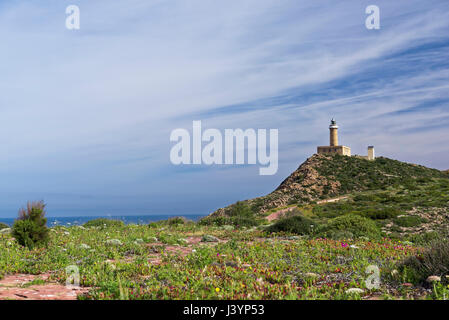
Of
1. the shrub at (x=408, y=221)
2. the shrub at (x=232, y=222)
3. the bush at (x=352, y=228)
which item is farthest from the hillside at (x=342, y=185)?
the bush at (x=352, y=228)

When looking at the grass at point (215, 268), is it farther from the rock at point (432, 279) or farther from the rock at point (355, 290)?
the rock at point (432, 279)

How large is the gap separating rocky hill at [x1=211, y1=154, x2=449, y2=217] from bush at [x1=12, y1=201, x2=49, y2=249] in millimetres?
43088

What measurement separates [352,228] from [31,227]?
37.8 ft

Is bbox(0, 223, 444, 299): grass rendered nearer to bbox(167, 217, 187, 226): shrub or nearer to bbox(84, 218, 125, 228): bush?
bbox(84, 218, 125, 228): bush

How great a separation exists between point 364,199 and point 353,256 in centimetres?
3521

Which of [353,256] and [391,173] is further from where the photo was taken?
[391,173]

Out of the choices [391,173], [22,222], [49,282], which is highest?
[391,173]

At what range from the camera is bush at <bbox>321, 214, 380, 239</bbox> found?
15.1 metres

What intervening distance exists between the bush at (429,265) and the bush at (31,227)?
9.89 metres
